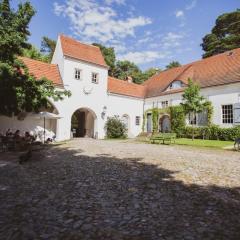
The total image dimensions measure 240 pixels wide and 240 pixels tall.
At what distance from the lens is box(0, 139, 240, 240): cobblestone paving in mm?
4270

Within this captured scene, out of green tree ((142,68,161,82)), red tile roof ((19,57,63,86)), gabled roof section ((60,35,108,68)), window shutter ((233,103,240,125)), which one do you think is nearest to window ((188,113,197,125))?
window shutter ((233,103,240,125))

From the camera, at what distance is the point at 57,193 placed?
6.49 m

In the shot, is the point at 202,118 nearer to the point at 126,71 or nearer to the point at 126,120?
the point at 126,120

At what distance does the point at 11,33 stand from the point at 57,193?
1062cm

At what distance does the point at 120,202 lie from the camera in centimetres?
575

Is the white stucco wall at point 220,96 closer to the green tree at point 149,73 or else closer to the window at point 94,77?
the window at point 94,77

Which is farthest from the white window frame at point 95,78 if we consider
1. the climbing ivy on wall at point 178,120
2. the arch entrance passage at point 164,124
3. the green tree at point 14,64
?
the green tree at point 14,64

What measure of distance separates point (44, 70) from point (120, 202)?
20.3 m

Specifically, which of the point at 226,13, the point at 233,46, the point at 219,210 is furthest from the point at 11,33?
the point at 226,13

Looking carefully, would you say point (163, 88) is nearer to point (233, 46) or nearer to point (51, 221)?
point (233, 46)

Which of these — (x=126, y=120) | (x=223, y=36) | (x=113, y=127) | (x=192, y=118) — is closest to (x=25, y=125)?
(x=113, y=127)

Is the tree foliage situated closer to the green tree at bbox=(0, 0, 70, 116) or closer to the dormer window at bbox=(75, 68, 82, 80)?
the dormer window at bbox=(75, 68, 82, 80)

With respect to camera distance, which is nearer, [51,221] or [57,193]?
[51,221]

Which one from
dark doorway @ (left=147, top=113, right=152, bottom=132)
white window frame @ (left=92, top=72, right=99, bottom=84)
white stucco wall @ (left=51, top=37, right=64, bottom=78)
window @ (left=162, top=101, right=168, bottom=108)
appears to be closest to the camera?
white stucco wall @ (left=51, top=37, right=64, bottom=78)
